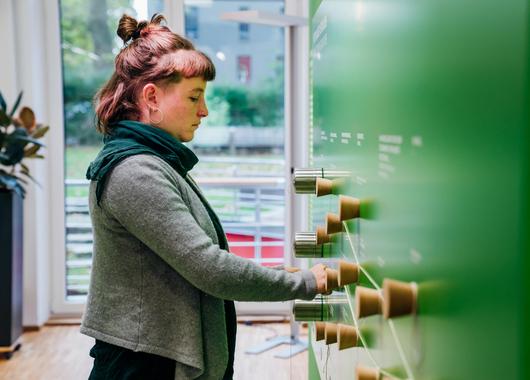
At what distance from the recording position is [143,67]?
4.74ft

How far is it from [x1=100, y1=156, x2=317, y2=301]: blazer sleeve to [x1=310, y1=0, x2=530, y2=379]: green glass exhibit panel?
1.02 feet

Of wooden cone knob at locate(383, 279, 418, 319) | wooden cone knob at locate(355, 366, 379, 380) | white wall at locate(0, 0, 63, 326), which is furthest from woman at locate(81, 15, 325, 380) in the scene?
white wall at locate(0, 0, 63, 326)

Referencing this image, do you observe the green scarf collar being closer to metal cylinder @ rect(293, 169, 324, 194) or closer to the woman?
the woman

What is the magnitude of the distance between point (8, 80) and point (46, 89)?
0.34 m

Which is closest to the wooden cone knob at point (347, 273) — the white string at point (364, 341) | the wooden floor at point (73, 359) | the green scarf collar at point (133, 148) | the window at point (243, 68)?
the white string at point (364, 341)

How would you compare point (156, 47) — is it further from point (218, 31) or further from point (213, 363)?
point (218, 31)

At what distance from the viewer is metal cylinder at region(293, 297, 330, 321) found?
1383mm

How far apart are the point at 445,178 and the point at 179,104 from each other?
0.94m

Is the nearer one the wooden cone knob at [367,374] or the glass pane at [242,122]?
the wooden cone knob at [367,374]

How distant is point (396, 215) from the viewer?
736 millimetres

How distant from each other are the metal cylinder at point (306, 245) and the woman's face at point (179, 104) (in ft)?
1.03

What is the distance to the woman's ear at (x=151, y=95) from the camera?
1428 millimetres

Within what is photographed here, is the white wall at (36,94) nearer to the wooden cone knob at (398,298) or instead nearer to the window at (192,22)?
the window at (192,22)

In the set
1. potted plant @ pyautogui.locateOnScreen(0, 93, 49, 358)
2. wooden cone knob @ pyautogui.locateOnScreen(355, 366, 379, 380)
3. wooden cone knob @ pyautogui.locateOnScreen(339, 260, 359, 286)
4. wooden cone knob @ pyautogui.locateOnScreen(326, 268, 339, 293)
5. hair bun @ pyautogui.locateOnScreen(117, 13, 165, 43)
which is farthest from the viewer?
potted plant @ pyautogui.locateOnScreen(0, 93, 49, 358)
